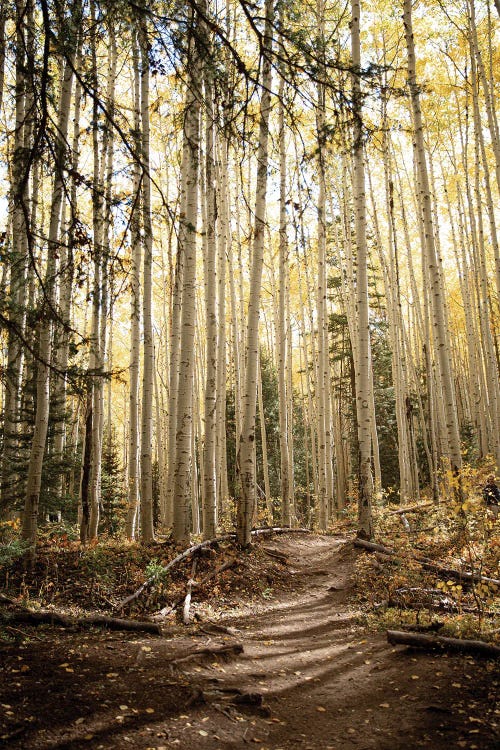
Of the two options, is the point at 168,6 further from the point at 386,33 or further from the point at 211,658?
the point at 386,33

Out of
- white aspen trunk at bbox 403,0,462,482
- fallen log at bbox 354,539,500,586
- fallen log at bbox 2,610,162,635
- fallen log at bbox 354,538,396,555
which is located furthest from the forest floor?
white aspen trunk at bbox 403,0,462,482

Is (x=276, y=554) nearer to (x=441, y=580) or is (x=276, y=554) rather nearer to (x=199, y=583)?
(x=199, y=583)

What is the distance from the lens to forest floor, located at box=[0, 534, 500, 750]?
8.25 feet

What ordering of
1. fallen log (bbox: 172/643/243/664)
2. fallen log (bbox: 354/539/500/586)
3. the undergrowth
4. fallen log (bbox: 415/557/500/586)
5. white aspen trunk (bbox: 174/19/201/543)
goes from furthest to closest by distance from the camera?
white aspen trunk (bbox: 174/19/201/543), fallen log (bbox: 415/557/500/586), fallen log (bbox: 354/539/500/586), the undergrowth, fallen log (bbox: 172/643/243/664)

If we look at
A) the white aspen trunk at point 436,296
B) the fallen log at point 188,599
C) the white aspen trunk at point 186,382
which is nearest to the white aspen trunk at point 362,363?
the white aspen trunk at point 436,296

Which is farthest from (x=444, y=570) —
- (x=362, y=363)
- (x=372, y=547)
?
(x=362, y=363)

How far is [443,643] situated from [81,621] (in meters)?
2.90

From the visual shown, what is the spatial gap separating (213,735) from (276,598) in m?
3.39

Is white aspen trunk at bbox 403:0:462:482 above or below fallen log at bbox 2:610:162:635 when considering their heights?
above

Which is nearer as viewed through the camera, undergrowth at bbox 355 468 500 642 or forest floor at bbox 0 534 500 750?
forest floor at bbox 0 534 500 750

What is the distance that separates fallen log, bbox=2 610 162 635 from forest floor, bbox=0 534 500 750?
12cm

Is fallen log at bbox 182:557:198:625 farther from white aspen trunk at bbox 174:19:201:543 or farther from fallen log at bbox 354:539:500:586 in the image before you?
fallen log at bbox 354:539:500:586

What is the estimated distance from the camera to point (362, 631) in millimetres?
4430

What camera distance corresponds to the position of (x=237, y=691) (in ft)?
10.4
